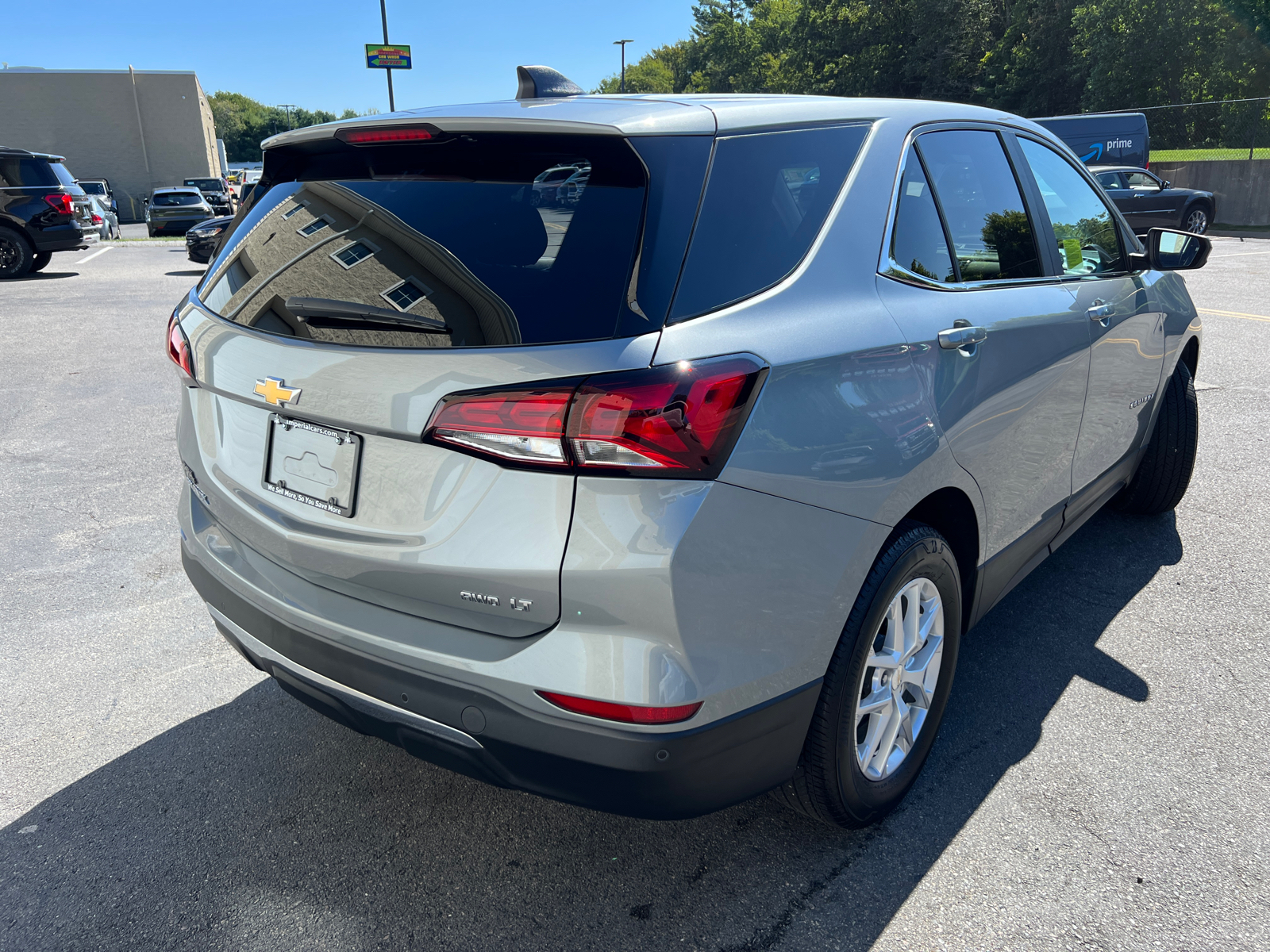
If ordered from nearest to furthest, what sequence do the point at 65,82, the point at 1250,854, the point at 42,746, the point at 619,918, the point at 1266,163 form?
the point at 619,918, the point at 1250,854, the point at 42,746, the point at 1266,163, the point at 65,82

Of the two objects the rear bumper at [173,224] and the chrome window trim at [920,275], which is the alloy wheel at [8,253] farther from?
the chrome window trim at [920,275]

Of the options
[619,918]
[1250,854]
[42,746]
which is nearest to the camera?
Result: [619,918]

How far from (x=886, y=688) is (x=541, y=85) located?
186 cm

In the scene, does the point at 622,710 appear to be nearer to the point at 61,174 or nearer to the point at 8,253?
the point at 8,253

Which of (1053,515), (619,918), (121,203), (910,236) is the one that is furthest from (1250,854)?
(121,203)

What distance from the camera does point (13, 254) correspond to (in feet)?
52.0

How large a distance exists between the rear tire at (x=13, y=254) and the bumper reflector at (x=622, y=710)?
17.9 m

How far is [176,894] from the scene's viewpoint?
222 centimetres

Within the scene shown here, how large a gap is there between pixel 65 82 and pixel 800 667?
64535mm

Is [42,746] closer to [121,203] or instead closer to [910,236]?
[910,236]

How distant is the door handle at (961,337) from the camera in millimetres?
2357

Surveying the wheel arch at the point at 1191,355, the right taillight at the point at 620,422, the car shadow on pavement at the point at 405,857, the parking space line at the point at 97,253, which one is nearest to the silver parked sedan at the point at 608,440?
the right taillight at the point at 620,422

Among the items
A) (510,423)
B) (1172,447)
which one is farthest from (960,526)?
(1172,447)

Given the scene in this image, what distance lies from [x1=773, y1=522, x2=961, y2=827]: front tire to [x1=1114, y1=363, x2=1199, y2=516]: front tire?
2.31 m
